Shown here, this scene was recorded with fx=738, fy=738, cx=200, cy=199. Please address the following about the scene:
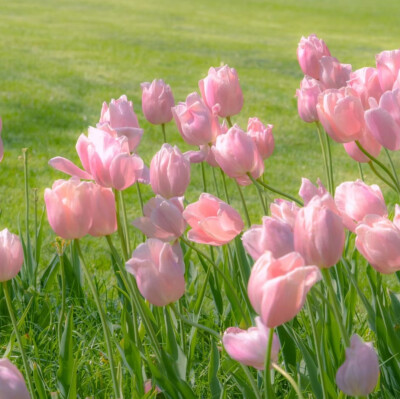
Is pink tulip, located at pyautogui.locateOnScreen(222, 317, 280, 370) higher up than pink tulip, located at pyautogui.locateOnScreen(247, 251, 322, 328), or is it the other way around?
pink tulip, located at pyautogui.locateOnScreen(247, 251, 322, 328)

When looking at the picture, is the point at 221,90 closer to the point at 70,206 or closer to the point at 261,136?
the point at 261,136

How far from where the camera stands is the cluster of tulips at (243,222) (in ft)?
3.14

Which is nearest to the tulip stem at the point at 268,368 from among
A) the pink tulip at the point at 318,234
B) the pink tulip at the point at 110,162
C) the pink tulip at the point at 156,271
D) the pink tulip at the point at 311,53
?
the pink tulip at the point at 318,234

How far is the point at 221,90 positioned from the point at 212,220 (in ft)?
2.15

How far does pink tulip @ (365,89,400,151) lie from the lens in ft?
4.46

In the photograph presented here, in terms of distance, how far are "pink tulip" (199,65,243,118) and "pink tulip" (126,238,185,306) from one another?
65 centimetres

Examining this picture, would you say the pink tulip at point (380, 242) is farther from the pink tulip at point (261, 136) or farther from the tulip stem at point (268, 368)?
the pink tulip at point (261, 136)

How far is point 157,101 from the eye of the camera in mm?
1964

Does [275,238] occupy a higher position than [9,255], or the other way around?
[275,238]

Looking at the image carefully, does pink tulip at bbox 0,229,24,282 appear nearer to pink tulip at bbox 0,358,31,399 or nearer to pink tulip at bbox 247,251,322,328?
pink tulip at bbox 0,358,31,399

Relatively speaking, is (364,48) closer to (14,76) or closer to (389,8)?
(14,76)

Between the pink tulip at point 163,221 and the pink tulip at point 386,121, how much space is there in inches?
15.8

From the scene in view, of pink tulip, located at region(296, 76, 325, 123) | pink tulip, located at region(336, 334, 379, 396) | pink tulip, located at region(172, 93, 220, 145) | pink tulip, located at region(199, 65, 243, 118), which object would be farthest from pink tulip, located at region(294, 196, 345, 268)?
pink tulip, located at region(296, 76, 325, 123)

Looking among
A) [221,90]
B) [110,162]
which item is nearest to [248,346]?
[110,162]
